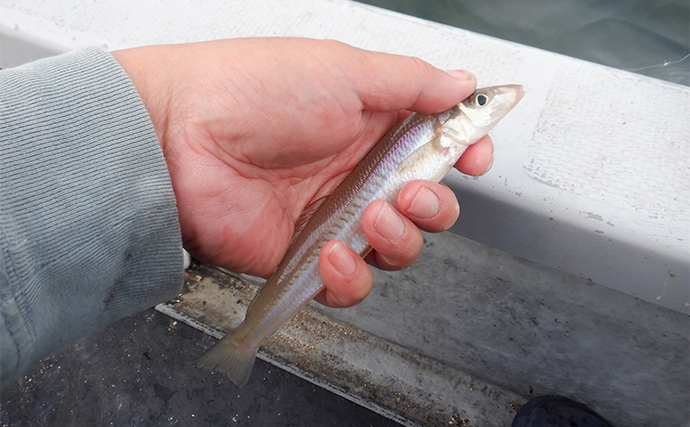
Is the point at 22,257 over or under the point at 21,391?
over

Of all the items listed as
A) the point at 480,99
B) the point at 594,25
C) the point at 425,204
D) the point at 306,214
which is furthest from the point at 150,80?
the point at 594,25

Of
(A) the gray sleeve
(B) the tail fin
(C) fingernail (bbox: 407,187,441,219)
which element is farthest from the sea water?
(B) the tail fin

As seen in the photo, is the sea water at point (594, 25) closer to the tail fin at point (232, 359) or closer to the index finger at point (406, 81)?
the index finger at point (406, 81)

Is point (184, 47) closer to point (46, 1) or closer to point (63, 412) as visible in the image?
point (46, 1)

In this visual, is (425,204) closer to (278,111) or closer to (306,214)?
(306,214)

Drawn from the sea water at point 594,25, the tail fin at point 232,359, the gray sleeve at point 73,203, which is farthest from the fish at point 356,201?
the sea water at point 594,25

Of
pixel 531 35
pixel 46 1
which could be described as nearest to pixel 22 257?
pixel 46 1

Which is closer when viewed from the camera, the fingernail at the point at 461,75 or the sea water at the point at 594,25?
the fingernail at the point at 461,75
